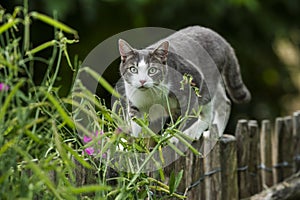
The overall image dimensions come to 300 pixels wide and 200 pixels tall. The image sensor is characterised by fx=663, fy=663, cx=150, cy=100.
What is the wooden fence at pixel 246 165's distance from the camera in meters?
2.14

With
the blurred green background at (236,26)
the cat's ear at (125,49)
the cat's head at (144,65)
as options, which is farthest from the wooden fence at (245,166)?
the blurred green background at (236,26)

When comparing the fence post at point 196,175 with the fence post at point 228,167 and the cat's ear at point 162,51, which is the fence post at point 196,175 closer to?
the fence post at point 228,167

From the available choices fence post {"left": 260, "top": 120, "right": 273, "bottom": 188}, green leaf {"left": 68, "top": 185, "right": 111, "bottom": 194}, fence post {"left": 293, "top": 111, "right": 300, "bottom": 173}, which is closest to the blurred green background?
fence post {"left": 293, "top": 111, "right": 300, "bottom": 173}

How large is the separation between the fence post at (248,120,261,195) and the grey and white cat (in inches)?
6.8

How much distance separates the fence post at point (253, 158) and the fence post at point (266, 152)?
3.0 inches

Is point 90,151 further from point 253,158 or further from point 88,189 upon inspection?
point 253,158

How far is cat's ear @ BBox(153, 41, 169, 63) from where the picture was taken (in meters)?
2.12

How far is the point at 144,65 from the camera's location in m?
2.19

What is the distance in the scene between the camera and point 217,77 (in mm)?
2762

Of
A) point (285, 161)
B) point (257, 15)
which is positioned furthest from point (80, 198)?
point (257, 15)

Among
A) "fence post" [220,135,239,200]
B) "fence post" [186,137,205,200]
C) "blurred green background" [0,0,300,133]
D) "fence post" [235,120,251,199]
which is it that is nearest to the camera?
"fence post" [186,137,205,200]

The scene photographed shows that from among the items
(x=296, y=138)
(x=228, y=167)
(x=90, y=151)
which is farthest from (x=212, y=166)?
(x=296, y=138)

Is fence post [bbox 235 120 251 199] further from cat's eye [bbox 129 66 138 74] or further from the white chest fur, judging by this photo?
cat's eye [bbox 129 66 138 74]

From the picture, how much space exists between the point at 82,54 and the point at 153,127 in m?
2.19
